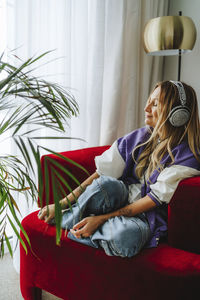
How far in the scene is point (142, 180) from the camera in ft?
4.36

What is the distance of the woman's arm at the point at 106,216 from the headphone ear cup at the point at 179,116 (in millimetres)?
316

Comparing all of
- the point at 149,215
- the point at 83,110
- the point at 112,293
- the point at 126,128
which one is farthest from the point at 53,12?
the point at 112,293

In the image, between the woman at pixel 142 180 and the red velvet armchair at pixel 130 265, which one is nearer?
the red velvet armchair at pixel 130 265

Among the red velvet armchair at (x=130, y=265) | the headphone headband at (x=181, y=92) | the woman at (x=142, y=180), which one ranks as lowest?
the red velvet armchair at (x=130, y=265)

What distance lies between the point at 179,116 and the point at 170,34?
868 mm

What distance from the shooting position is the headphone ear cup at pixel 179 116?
3.92ft

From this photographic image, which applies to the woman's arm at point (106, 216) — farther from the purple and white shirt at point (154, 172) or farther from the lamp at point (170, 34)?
the lamp at point (170, 34)

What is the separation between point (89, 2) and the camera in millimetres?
1799

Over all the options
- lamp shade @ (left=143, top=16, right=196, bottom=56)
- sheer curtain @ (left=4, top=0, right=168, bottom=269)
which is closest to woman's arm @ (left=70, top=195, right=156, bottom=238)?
sheer curtain @ (left=4, top=0, right=168, bottom=269)

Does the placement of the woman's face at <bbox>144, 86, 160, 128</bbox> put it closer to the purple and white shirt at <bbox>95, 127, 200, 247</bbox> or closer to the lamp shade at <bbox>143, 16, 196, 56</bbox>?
the purple and white shirt at <bbox>95, 127, 200, 247</bbox>

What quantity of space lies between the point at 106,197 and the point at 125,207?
0.10 metres

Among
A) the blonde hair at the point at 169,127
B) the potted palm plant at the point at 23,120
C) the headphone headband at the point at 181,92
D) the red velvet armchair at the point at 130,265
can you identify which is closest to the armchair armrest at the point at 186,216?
the red velvet armchair at the point at 130,265

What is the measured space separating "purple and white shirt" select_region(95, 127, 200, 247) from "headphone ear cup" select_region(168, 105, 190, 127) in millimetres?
94

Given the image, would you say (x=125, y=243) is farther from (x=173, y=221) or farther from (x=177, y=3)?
(x=177, y=3)
